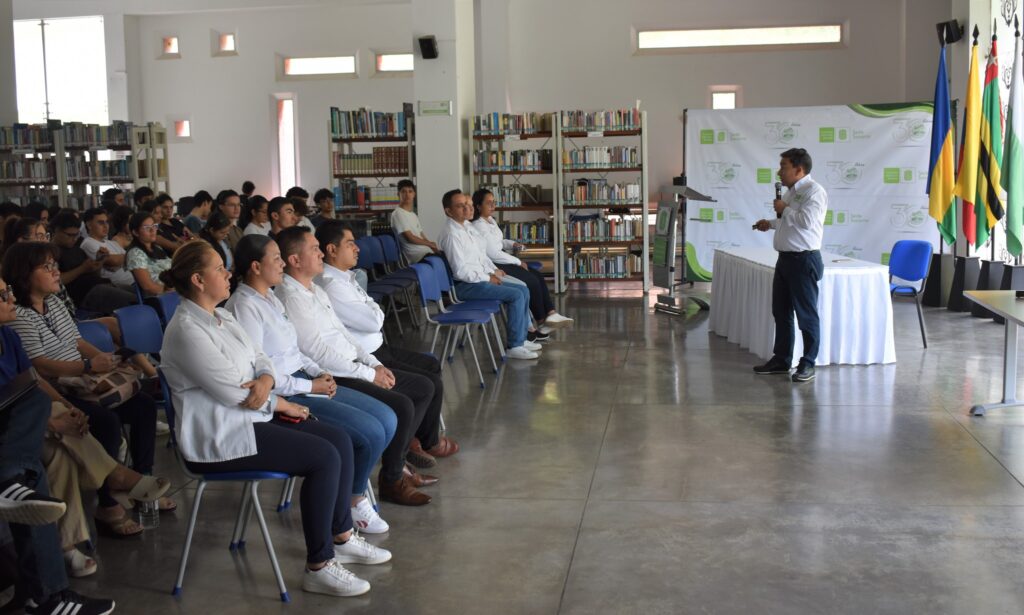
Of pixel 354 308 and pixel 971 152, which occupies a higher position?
pixel 971 152

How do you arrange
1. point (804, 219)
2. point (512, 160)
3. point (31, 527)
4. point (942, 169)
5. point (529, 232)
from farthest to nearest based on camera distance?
point (529, 232), point (512, 160), point (942, 169), point (804, 219), point (31, 527)

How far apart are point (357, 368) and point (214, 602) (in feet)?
3.97

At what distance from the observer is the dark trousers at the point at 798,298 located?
6820 mm

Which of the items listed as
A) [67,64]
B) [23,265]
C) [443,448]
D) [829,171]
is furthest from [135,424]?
[67,64]

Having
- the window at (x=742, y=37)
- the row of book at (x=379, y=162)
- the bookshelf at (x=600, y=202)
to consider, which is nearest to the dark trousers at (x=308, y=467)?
the bookshelf at (x=600, y=202)

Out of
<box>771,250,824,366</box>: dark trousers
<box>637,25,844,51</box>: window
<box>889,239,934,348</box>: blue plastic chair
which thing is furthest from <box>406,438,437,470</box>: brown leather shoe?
<box>637,25,844,51</box>: window

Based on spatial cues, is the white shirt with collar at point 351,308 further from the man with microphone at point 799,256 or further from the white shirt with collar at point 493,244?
the white shirt with collar at point 493,244

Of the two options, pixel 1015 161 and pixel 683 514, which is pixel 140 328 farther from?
pixel 1015 161

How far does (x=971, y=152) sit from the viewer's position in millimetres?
9844

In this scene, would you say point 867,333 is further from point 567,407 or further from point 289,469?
point 289,469

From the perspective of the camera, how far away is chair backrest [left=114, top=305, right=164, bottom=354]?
469cm

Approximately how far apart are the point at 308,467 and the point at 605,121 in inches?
327

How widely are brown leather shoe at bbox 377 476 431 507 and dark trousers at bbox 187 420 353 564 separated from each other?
0.85 meters

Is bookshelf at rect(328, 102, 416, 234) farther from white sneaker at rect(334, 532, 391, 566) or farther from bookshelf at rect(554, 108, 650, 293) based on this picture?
white sneaker at rect(334, 532, 391, 566)
